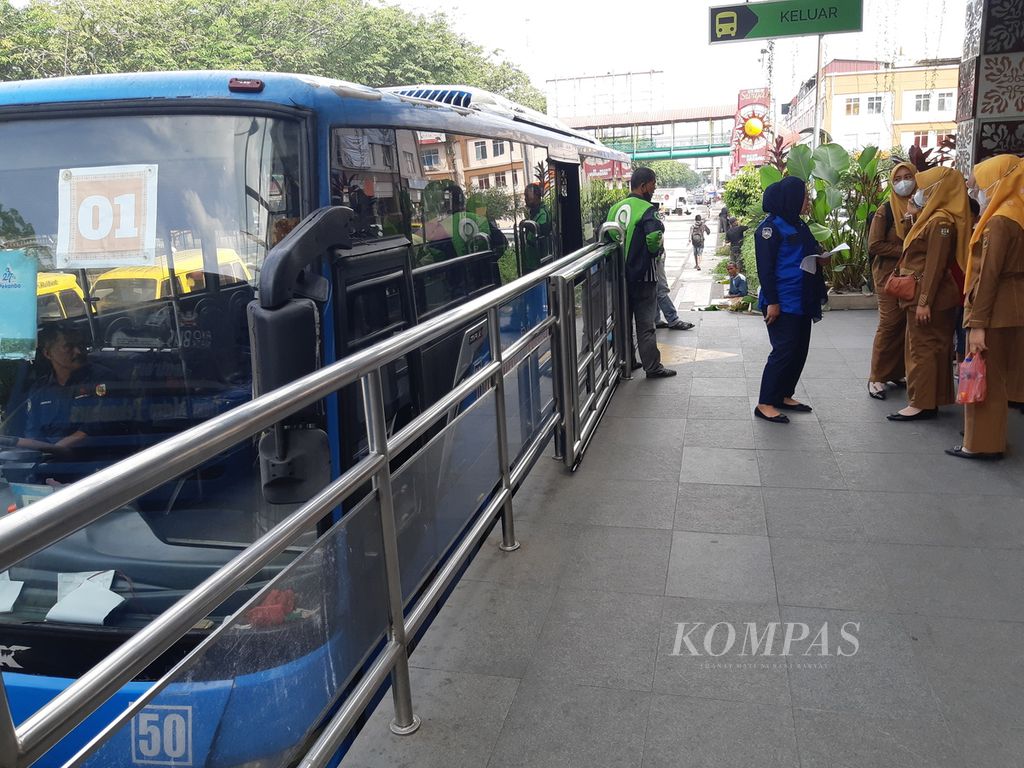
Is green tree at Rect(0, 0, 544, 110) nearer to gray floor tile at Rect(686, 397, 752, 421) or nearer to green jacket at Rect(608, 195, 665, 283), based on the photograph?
green jacket at Rect(608, 195, 665, 283)

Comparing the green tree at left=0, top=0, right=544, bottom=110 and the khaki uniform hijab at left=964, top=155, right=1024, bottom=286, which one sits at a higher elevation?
the green tree at left=0, top=0, right=544, bottom=110

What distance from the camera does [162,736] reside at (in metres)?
1.73

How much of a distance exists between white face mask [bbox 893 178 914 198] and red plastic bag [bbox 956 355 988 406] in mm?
1819

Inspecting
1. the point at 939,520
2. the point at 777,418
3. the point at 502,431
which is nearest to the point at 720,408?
the point at 777,418

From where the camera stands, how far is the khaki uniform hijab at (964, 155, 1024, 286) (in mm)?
4859

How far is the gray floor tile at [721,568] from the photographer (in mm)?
3600

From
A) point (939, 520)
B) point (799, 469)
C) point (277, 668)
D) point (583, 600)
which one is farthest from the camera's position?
point (799, 469)

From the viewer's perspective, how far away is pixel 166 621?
161 cm

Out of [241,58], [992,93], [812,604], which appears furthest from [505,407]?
[241,58]

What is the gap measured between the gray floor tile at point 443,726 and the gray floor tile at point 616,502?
4.91ft

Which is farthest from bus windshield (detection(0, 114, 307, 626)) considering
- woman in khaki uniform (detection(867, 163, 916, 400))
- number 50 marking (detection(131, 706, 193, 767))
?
woman in khaki uniform (detection(867, 163, 916, 400))

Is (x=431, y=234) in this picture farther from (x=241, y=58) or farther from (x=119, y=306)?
(x=241, y=58)

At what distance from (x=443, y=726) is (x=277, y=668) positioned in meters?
0.87

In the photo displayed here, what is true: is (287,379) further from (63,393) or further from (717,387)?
(717,387)
